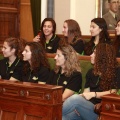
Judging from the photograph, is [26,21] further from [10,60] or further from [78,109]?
[78,109]

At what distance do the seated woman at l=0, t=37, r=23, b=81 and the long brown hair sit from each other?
128 centimetres

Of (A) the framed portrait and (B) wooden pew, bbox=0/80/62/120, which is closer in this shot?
(B) wooden pew, bbox=0/80/62/120

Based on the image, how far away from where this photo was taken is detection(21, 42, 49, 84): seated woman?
4.99 m

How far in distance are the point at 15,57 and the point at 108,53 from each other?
59.7 inches

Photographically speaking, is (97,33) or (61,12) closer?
(97,33)

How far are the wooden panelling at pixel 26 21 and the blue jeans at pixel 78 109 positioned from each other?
4710 mm

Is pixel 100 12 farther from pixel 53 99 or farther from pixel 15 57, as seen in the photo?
pixel 53 99

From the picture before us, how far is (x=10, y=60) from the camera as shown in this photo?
555cm

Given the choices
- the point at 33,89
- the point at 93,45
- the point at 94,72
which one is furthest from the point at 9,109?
the point at 93,45

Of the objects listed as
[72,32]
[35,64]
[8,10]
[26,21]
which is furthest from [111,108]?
[26,21]

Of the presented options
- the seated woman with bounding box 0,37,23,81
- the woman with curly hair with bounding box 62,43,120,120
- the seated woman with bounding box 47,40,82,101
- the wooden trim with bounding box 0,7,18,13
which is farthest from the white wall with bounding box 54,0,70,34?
the woman with curly hair with bounding box 62,43,120,120

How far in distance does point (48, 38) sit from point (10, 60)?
1037 mm

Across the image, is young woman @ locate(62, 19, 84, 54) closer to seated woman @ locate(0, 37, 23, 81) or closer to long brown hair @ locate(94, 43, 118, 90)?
seated woman @ locate(0, 37, 23, 81)

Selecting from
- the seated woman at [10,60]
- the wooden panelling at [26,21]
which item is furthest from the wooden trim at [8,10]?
the seated woman at [10,60]
